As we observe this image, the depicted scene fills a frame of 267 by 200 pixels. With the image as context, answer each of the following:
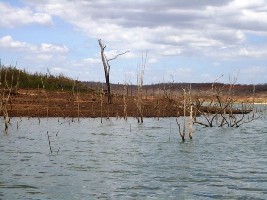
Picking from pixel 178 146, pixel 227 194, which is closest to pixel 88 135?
pixel 178 146

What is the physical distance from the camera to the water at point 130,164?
1299 centimetres

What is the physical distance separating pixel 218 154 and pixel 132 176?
637 centimetres

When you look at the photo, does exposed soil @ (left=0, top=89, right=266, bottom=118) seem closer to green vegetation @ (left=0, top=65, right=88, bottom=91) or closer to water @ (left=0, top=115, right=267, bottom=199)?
green vegetation @ (left=0, top=65, right=88, bottom=91)

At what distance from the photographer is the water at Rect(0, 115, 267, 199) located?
42.6ft

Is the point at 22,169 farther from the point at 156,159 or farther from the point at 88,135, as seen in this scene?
the point at 88,135

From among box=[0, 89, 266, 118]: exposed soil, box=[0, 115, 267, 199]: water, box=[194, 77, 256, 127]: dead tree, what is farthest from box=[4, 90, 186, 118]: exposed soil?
box=[0, 115, 267, 199]: water

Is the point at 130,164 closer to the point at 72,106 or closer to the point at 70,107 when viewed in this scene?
the point at 70,107

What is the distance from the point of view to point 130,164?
17.5m

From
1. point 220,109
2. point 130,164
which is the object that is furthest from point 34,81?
point 130,164

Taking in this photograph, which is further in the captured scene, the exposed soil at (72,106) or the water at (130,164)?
the exposed soil at (72,106)

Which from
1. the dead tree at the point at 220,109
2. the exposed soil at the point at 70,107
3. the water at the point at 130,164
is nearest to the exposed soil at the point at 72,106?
the exposed soil at the point at 70,107

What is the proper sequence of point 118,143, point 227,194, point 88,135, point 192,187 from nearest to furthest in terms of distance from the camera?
point 227,194, point 192,187, point 118,143, point 88,135

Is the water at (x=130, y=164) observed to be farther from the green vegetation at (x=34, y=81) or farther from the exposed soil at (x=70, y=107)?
the green vegetation at (x=34, y=81)

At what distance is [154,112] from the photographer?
136 ft
